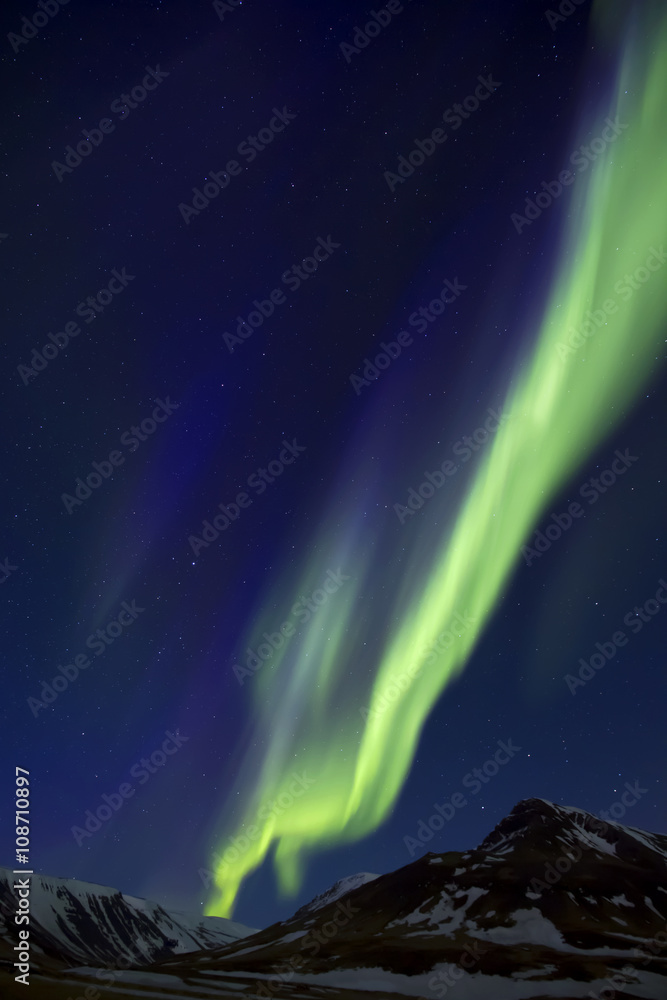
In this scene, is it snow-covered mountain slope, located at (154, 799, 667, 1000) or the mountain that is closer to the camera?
the mountain

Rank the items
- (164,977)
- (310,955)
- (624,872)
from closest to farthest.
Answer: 1. (164,977)
2. (310,955)
3. (624,872)

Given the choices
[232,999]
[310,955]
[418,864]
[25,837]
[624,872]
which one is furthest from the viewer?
[418,864]

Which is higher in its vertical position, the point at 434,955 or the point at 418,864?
the point at 418,864

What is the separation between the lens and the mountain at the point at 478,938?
93500 millimetres

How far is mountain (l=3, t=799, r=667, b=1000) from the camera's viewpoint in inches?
3681

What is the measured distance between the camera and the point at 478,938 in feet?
401

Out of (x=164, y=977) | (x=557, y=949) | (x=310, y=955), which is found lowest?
(x=557, y=949)

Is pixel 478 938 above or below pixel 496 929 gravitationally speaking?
above

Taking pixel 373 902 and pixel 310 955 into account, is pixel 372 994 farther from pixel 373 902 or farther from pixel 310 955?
pixel 373 902

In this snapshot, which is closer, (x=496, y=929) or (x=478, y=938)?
(x=478, y=938)

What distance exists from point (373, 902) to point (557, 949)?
61995mm

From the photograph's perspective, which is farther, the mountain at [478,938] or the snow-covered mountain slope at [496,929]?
the snow-covered mountain slope at [496,929]

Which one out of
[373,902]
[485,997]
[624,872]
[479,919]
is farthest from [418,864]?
[485,997]

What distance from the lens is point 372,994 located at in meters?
92.4
